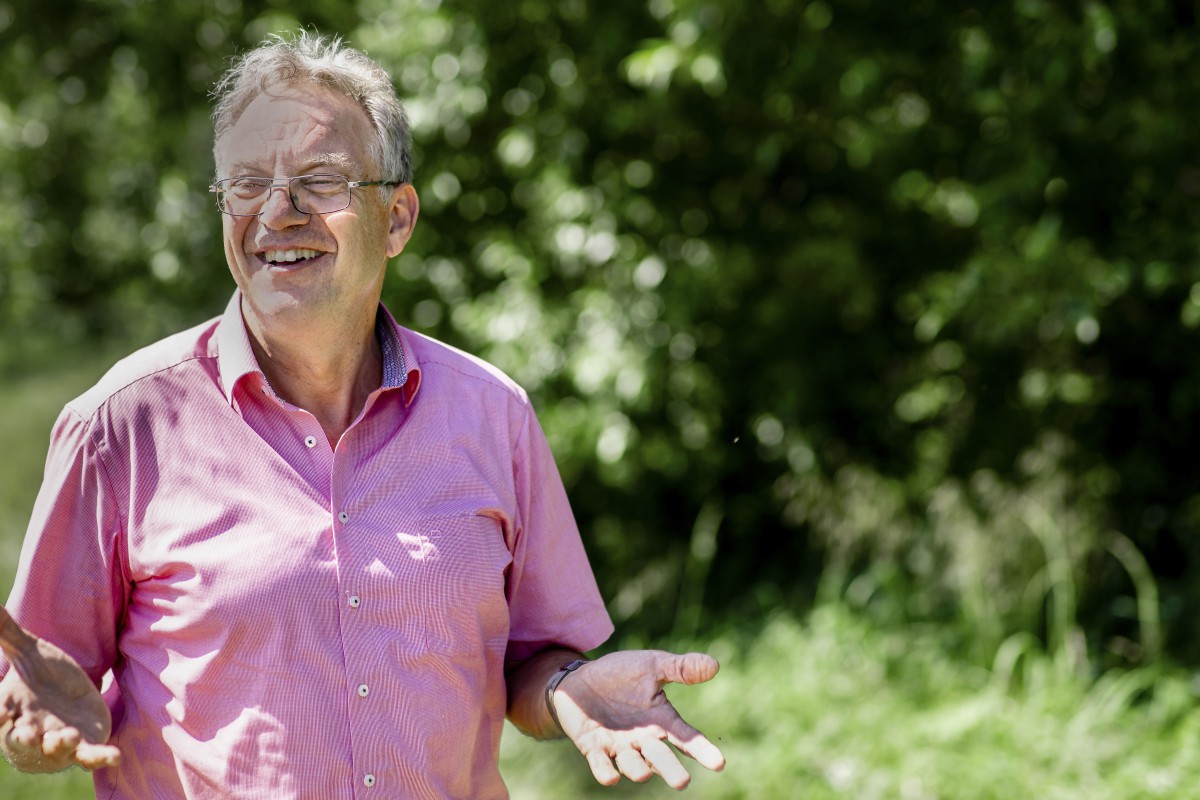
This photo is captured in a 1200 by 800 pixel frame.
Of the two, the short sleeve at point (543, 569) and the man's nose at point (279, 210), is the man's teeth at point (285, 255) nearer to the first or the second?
the man's nose at point (279, 210)

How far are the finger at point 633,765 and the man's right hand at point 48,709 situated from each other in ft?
2.21

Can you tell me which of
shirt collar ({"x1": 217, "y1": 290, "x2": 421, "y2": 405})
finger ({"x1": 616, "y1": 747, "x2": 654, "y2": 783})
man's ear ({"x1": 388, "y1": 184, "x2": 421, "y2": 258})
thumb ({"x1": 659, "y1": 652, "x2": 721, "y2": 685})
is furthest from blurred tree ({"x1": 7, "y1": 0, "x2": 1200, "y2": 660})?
finger ({"x1": 616, "y1": 747, "x2": 654, "y2": 783})

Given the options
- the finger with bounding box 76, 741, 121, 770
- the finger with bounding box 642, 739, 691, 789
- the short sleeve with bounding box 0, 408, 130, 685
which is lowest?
the finger with bounding box 642, 739, 691, 789

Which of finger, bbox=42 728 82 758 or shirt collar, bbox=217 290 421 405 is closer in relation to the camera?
finger, bbox=42 728 82 758

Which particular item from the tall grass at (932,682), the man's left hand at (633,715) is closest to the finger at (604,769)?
the man's left hand at (633,715)

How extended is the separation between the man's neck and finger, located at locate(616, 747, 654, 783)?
2.12 feet

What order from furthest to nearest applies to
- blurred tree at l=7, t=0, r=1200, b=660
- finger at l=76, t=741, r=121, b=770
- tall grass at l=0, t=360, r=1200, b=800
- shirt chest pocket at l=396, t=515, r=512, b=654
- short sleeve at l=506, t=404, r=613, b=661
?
1. blurred tree at l=7, t=0, r=1200, b=660
2. tall grass at l=0, t=360, r=1200, b=800
3. short sleeve at l=506, t=404, r=613, b=661
4. shirt chest pocket at l=396, t=515, r=512, b=654
5. finger at l=76, t=741, r=121, b=770

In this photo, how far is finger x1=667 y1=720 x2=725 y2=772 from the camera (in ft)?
5.50

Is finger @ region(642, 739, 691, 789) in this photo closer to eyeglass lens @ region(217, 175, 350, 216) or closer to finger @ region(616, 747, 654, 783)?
finger @ region(616, 747, 654, 783)

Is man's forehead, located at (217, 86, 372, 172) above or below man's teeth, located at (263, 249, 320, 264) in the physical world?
above

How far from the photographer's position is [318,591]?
177 cm

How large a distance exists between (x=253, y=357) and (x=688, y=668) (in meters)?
0.79

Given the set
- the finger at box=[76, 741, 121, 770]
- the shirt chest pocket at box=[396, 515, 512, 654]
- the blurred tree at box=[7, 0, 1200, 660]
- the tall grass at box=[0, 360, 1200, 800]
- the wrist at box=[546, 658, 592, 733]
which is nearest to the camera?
the finger at box=[76, 741, 121, 770]

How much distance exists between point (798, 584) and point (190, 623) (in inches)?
162
